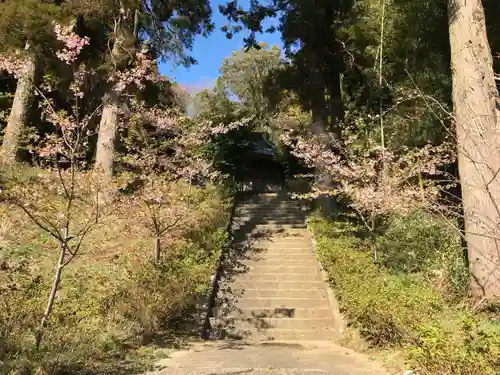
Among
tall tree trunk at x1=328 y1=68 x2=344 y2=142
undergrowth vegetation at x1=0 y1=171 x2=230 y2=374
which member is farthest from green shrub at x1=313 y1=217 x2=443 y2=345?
tall tree trunk at x1=328 y1=68 x2=344 y2=142

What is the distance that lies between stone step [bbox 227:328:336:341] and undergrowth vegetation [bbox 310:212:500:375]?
55cm

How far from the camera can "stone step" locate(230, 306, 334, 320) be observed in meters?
7.73

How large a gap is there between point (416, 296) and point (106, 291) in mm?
4263

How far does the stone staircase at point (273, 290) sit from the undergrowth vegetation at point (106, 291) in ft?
1.84

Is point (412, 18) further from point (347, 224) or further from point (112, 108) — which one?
point (112, 108)

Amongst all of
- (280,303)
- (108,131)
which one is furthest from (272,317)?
(108,131)

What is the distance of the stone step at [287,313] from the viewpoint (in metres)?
7.73

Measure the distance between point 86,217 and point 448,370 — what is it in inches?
156

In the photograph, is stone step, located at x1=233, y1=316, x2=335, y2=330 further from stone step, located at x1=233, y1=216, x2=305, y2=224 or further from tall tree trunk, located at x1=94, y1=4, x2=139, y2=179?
tall tree trunk, located at x1=94, y1=4, x2=139, y2=179

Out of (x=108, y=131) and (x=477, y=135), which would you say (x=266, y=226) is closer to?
(x=108, y=131)

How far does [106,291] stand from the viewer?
6.40m

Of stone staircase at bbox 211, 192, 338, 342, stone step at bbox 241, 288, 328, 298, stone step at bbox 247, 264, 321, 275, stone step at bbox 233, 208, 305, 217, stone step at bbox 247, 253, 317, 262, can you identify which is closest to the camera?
stone staircase at bbox 211, 192, 338, 342

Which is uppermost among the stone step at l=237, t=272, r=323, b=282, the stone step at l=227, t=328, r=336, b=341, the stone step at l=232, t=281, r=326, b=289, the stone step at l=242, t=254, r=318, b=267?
the stone step at l=242, t=254, r=318, b=267

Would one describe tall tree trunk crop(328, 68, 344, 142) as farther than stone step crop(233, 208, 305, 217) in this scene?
No
